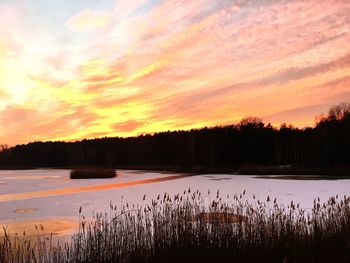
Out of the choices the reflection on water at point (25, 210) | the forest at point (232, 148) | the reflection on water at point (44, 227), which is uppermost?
the forest at point (232, 148)

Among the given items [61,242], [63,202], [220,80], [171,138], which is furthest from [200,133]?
[61,242]

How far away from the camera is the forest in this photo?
51281mm

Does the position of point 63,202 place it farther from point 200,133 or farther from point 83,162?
point 83,162

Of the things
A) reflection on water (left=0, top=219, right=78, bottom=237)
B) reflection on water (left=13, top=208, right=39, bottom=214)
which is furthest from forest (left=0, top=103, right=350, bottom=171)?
reflection on water (left=0, top=219, right=78, bottom=237)

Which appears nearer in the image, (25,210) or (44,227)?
(44,227)

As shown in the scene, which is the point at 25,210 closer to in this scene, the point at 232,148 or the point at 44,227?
the point at 44,227

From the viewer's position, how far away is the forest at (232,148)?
51.3 meters

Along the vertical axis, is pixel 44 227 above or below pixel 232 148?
below

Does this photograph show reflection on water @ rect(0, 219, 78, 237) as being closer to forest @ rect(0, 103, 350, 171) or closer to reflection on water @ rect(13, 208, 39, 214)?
reflection on water @ rect(13, 208, 39, 214)

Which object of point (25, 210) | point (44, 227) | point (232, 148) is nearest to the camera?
point (44, 227)

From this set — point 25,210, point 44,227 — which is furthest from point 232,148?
point 44,227

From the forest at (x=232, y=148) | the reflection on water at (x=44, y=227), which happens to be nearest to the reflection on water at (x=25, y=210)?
the reflection on water at (x=44, y=227)

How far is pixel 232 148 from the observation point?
6034cm

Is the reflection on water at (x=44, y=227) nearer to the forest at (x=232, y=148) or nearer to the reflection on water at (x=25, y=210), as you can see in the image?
the reflection on water at (x=25, y=210)
